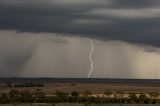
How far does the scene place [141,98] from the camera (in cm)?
16112

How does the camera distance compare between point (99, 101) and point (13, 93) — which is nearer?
point (99, 101)

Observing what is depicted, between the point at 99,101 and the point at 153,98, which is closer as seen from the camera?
the point at 99,101

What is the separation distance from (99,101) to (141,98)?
1629cm

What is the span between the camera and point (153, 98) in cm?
17088

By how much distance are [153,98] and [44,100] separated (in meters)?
42.9

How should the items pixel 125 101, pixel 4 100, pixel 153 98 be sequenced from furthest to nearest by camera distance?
pixel 153 98 < pixel 125 101 < pixel 4 100

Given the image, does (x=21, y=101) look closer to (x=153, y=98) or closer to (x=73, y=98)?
(x=73, y=98)

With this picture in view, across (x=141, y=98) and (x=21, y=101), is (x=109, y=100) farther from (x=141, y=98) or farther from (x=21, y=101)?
(x=21, y=101)

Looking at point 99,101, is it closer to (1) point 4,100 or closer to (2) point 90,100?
(2) point 90,100

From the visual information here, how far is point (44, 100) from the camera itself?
154 m

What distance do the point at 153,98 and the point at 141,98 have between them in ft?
37.3

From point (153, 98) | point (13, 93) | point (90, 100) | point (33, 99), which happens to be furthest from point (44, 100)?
point (153, 98)

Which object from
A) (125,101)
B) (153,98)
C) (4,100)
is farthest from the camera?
(153,98)

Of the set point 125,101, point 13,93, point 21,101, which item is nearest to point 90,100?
point 125,101
